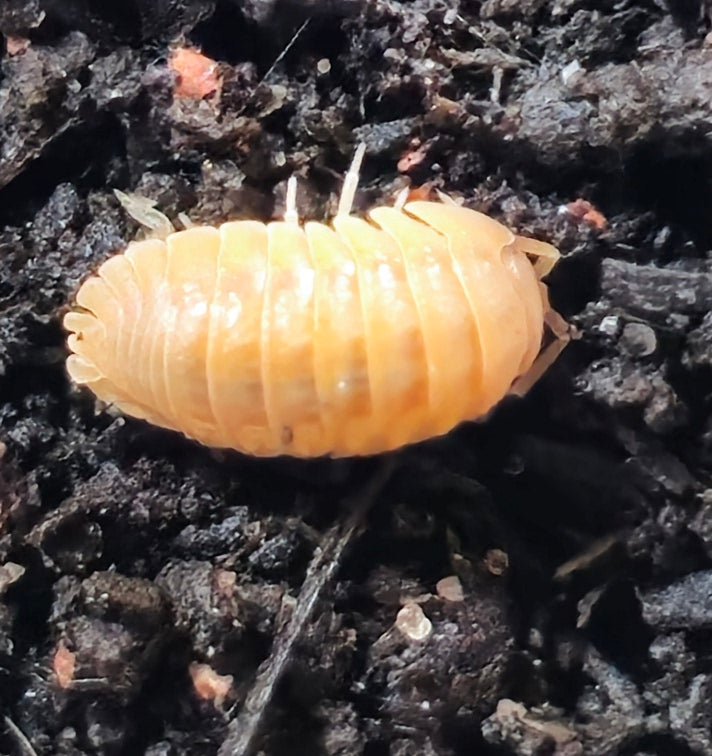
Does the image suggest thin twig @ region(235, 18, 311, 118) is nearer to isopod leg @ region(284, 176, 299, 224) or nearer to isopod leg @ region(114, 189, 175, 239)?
isopod leg @ region(284, 176, 299, 224)

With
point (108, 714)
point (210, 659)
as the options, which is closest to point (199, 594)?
point (210, 659)

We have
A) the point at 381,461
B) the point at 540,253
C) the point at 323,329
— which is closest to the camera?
the point at 323,329

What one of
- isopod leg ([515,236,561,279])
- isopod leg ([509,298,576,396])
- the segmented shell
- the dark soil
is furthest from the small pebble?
isopod leg ([515,236,561,279])

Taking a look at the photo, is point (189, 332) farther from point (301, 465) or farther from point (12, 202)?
point (12, 202)

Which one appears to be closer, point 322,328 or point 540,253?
point 322,328

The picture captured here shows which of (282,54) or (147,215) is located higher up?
(282,54)

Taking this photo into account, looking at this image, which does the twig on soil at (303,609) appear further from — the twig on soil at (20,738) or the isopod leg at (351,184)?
the isopod leg at (351,184)

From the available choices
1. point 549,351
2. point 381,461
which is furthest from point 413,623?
point 549,351

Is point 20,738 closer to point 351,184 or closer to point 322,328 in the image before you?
point 322,328

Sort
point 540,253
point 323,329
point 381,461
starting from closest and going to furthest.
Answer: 1. point 323,329
2. point 540,253
3. point 381,461
